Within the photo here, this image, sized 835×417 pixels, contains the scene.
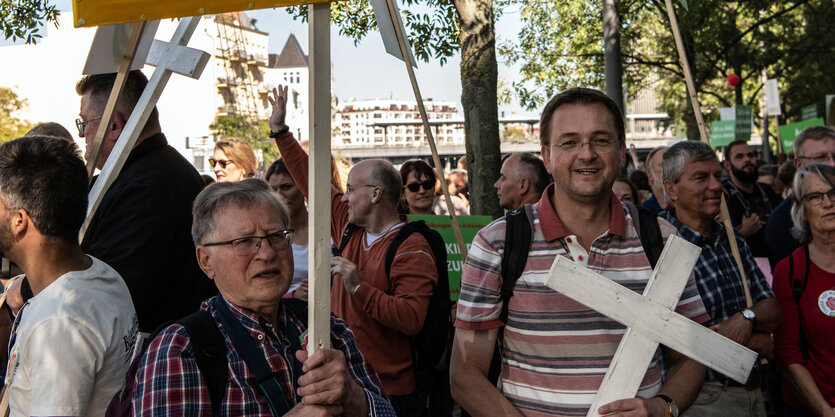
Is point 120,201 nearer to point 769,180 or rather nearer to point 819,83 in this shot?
point 769,180

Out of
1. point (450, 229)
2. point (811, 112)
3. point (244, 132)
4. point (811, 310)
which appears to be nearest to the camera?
point (811, 310)

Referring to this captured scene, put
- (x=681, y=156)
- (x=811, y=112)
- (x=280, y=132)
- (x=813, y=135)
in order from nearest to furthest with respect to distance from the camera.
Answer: (x=681, y=156), (x=280, y=132), (x=813, y=135), (x=811, y=112)

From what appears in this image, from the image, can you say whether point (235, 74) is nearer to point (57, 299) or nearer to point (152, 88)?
point (152, 88)

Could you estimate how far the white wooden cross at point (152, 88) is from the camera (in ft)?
9.14

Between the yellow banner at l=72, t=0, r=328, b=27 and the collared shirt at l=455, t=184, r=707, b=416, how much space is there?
1007 mm

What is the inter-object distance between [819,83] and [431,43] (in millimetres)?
22147

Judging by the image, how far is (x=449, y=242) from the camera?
6.07m

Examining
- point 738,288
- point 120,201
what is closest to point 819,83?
point 738,288

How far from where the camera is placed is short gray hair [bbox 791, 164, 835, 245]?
391 centimetres

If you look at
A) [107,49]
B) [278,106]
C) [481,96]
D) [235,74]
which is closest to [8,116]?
[481,96]

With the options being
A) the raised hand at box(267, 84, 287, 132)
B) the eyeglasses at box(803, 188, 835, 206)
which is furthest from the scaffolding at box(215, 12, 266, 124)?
the eyeglasses at box(803, 188, 835, 206)

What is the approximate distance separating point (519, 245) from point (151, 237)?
4.45 ft

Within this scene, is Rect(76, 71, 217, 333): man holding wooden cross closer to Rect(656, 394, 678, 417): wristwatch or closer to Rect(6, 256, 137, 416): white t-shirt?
Rect(6, 256, 137, 416): white t-shirt

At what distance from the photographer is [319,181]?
201 cm
